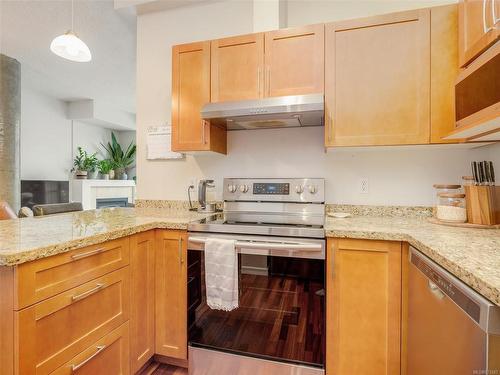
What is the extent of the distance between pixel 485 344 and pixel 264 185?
1.47 metres

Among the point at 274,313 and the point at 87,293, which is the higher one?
the point at 87,293

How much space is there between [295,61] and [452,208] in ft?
4.12

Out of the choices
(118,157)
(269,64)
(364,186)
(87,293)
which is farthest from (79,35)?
(118,157)

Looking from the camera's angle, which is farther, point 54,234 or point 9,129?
point 9,129

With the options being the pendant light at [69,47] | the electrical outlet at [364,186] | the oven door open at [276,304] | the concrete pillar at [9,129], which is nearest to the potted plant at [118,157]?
the concrete pillar at [9,129]

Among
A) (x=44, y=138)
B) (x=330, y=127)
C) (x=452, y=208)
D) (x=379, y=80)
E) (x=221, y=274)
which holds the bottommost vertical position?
(x=221, y=274)

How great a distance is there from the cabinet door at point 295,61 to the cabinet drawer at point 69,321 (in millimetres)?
1419

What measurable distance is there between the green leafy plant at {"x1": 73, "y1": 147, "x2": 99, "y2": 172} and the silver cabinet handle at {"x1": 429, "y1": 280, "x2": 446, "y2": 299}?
6.02m

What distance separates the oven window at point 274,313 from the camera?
53.4 inches

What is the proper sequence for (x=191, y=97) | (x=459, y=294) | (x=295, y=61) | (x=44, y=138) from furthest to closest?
1. (x=44, y=138)
2. (x=191, y=97)
3. (x=295, y=61)
4. (x=459, y=294)

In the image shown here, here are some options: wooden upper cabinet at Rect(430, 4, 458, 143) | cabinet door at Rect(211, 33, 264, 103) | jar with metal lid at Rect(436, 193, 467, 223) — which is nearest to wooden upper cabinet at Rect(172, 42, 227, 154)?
cabinet door at Rect(211, 33, 264, 103)

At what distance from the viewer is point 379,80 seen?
5.09ft

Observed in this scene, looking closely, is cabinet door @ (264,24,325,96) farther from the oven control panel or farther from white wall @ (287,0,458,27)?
the oven control panel

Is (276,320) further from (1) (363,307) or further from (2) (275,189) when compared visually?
(2) (275,189)
